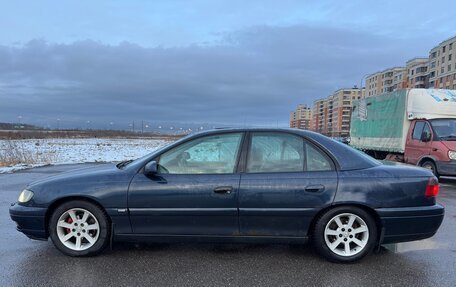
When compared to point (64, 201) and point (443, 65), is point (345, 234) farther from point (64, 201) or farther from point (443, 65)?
point (443, 65)

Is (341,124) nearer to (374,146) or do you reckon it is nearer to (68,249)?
(374,146)

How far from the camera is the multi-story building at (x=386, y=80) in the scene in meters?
112

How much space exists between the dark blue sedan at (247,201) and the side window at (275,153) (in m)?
0.01

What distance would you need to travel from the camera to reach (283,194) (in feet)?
13.1

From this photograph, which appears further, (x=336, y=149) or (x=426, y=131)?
(x=426, y=131)

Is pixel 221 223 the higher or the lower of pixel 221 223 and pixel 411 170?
the lower

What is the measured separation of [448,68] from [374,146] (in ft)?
286

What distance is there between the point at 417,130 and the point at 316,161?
8384 mm

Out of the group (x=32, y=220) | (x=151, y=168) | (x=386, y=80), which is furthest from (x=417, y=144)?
(x=386, y=80)

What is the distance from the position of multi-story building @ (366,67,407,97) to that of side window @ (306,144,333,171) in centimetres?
11597

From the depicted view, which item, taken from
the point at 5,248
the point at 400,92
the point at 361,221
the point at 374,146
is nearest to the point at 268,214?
the point at 361,221

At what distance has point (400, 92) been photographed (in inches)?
479

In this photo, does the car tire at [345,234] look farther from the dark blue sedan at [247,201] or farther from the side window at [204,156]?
the side window at [204,156]

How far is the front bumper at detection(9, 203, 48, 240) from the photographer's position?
13.6 ft
